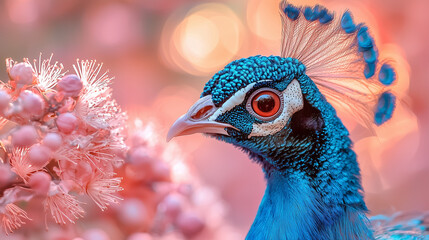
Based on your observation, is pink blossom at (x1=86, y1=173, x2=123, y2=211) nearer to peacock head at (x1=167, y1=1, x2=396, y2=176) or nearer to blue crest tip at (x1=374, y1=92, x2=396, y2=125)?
peacock head at (x1=167, y1=1, x2=396, y2=176)

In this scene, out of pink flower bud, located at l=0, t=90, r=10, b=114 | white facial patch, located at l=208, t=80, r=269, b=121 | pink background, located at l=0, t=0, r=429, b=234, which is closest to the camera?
pink flower bud, located at l=0, t=90, r=10, b=114

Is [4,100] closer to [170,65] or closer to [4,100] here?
[4,100]

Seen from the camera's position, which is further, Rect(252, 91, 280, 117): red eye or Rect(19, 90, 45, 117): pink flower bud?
A: Rect(252, 91, 280, 117): red eye

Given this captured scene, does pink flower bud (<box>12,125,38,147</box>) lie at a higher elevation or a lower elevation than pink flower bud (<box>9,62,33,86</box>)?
lower

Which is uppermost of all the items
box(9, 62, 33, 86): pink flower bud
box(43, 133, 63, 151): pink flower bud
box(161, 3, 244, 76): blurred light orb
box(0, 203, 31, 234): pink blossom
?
box(161, 3, 244, 76): blurred light orb

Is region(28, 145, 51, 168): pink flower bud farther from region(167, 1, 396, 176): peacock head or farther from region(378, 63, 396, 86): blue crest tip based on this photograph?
region(378, 63, 396, 86): blue crest tip

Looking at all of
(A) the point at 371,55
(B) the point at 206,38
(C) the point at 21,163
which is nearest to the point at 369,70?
(A) the point at 371,55

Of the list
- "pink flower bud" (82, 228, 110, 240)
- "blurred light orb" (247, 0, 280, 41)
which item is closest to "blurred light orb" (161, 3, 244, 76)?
"blurred light orb" (247, 0, 280, 41)

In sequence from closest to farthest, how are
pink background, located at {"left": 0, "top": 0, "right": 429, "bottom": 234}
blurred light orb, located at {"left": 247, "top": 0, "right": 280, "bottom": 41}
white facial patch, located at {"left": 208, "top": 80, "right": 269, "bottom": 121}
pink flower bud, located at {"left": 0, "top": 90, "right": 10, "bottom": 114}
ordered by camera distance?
1. pink flower bud, located at {"left": 0, "top": 90, "right": 10, "bottom": 114}
2. white facial patch, located at {"left": 208, "top": 80, "right": 269, "bottom": 121}
3. pink background, located at {"left": 0, "top": 0, "right": 429, "bottom": 234}
4. blurred light orb, located at {"left": 247, "top": 0, "right": 280, "bottom": 41}
